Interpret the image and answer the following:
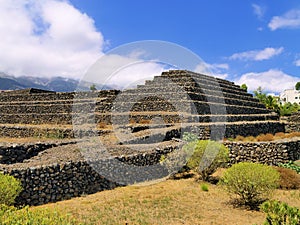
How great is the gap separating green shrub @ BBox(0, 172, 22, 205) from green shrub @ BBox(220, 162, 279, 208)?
594cm

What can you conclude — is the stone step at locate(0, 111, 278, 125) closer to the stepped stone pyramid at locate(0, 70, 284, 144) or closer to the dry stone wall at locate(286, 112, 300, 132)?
the stepped stone pyramid at locate(0, 70, 284, 144)

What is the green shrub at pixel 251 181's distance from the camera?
26.8ft

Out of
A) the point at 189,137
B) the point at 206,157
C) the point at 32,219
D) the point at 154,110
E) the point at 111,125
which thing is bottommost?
the point at 32,219

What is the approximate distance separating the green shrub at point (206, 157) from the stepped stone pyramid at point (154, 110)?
15.9 ft

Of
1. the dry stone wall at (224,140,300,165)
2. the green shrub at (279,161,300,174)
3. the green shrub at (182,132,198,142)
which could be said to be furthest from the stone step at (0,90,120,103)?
the green shrub at (279,161,300,174)

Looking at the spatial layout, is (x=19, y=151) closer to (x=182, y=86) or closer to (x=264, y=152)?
(x=264, y=152)

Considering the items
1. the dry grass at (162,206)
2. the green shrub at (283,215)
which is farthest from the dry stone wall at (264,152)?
the green shrub at (283,215)

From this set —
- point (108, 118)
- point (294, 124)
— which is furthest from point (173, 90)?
point (294, 124)

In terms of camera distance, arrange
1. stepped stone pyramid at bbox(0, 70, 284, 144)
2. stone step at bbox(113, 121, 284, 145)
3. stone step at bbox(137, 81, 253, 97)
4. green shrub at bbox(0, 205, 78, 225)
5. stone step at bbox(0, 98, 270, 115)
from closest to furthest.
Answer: green shrub at bbox(0, 205, 78, 225)
stone step at bbox(113, 121, 284, 145)
stepped stone pyramid at bbox(0, 70, 284, 144)
stone step at bbox(0, 98, 270, 115)
stone step at bbox(137, 81, 253, 97)

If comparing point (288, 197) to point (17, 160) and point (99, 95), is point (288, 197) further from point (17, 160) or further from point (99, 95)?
point (99, 95)

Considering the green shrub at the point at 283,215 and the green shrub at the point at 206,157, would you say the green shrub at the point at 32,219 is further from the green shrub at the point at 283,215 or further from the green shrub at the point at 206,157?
the green shrub at the point at 206,157

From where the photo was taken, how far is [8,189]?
7090 millimetres

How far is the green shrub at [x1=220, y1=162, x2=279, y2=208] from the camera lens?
8.16 meters

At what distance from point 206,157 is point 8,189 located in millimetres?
7068
